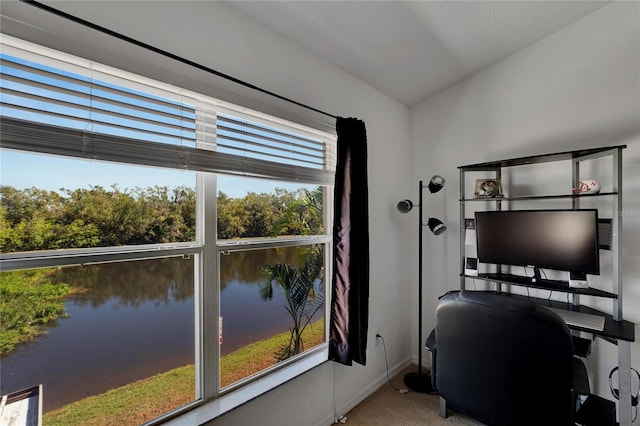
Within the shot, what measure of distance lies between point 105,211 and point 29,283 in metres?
0.33

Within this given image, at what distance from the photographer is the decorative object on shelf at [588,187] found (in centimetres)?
178

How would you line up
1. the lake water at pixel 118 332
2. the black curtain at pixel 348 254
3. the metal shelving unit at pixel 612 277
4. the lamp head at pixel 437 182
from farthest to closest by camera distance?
1. the lamp head at pixel 437 182
2. the black curtain at pixel 348 254
3. the metal shelving unit at pixel 612 277
4. the lake water at pixel 118 332

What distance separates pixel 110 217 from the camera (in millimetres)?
1172

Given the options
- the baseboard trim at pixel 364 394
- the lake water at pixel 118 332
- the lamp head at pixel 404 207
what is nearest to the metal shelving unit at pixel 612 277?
the lamp head at pixel 404 207

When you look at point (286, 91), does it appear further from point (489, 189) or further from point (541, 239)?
point (541, 239)

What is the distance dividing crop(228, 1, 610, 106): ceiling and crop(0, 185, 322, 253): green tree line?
997 millimetres

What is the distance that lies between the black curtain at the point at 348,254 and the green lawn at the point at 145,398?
560 millimetres

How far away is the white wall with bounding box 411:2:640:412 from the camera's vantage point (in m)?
1.84

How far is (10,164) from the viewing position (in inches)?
38.2

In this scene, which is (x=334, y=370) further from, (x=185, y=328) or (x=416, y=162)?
(x=416, y=162)

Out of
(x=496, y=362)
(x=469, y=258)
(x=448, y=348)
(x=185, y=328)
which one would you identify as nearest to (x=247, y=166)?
(x=185, y=328)

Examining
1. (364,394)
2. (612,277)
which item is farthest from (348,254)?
(612,277)

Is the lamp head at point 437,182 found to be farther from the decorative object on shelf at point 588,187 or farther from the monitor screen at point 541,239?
the decorative object on shelf at point 588,187

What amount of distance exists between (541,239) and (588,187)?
1.34 ft
